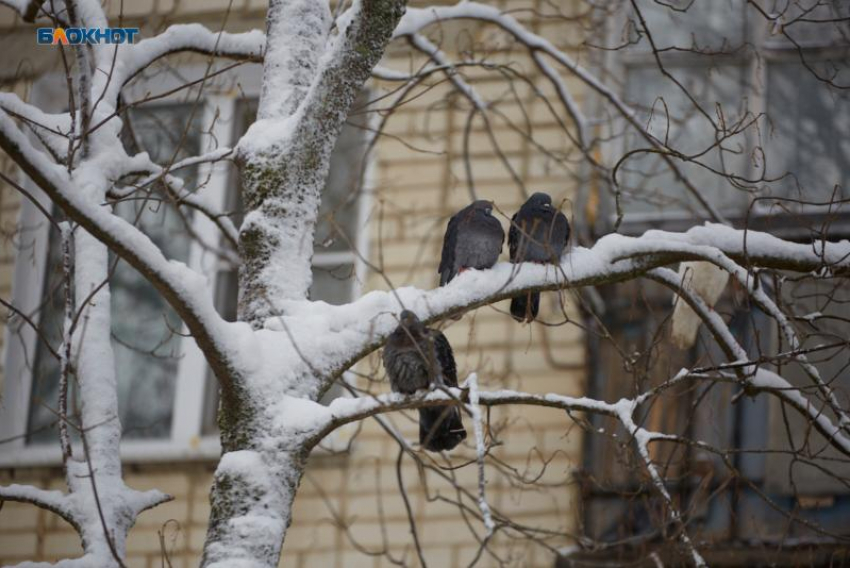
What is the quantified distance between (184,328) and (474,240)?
3271 mm

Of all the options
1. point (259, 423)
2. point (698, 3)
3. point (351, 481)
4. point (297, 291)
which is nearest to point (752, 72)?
point (698, 3)

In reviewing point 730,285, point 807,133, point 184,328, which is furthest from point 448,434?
point 184,328

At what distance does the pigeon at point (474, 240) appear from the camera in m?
5.77

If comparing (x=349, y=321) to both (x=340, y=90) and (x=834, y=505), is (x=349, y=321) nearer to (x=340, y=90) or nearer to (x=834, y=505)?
(x=340, y=90)

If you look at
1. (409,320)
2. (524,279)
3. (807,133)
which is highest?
(807,133)

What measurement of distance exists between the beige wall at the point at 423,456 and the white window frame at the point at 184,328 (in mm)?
101

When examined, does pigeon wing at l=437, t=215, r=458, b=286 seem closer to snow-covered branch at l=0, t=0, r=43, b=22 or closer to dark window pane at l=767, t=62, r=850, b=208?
snow-covered branch at l=0, t=0, r=43, b=22

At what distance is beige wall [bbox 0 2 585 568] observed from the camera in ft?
24.1

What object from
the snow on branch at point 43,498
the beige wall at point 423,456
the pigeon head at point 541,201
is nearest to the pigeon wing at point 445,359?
the pigeon head at point 541,201

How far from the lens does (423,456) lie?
7.17 metres

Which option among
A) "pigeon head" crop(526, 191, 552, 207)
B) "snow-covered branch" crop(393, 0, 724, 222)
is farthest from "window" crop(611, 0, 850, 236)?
"pigeon head" crop(526, 191, 552, 207)

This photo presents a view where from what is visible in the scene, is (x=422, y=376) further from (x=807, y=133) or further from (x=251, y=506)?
(x=807, y=133)

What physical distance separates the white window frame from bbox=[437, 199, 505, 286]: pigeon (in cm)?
197

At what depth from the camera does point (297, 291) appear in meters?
4.73
